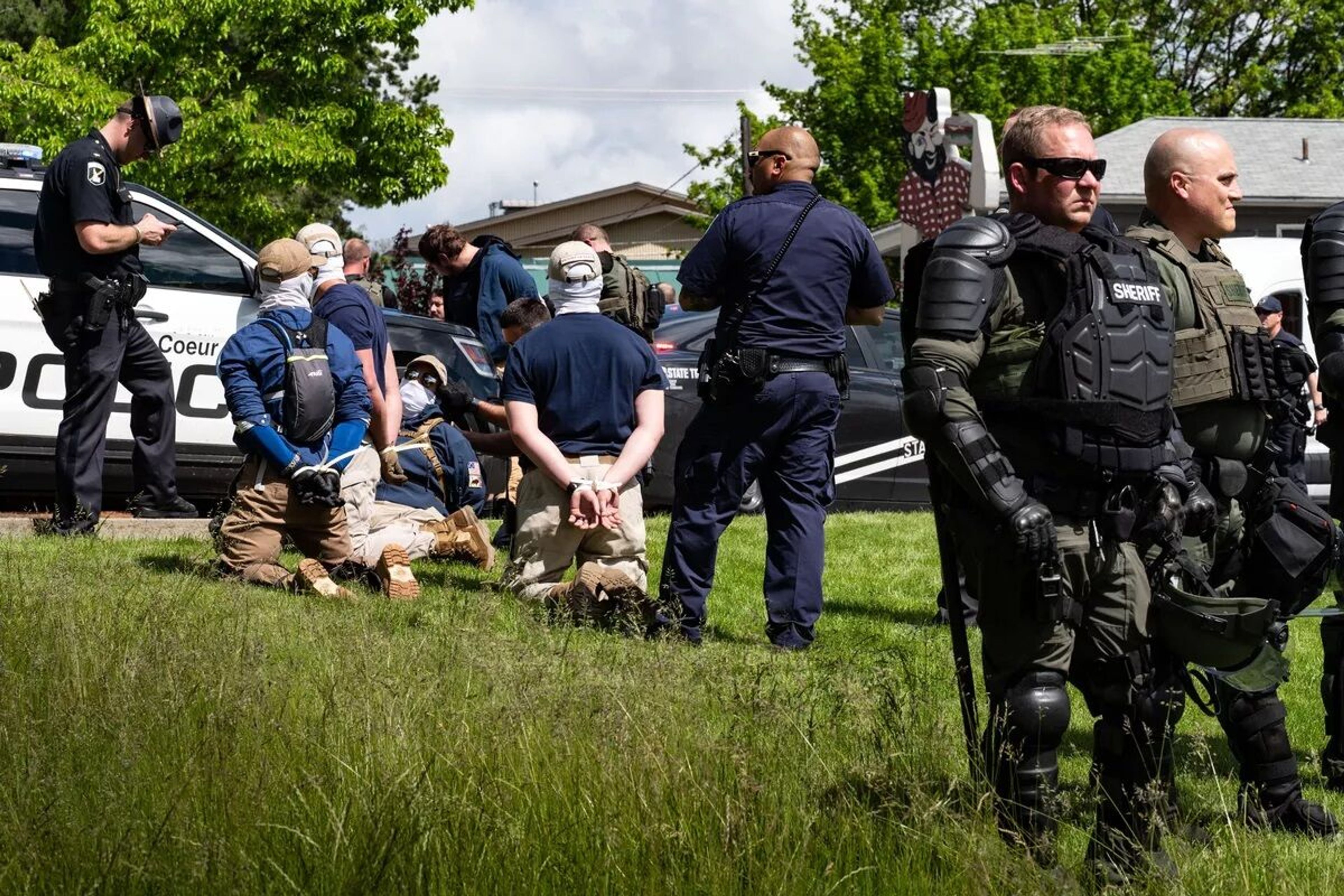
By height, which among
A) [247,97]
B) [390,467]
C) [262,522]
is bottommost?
[262,522]

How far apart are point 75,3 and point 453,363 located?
90.0 ft

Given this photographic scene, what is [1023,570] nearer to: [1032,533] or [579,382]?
[1032,533]

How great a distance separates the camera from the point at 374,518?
9078 millimetres

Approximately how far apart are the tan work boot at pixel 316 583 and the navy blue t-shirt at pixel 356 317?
1505 millimetres

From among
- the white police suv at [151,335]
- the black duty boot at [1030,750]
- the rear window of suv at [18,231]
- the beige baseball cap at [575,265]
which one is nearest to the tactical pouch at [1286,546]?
the black duty boot at [1030,750]

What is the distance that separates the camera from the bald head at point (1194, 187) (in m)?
5.21

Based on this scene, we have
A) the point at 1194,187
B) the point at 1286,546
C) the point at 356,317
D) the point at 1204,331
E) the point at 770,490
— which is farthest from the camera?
the point at 356,317

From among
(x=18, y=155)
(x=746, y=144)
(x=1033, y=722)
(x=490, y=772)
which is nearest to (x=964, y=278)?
(x=1033, y=722)

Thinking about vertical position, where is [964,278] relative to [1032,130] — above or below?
below

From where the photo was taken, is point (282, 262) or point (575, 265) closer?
point (575, 265)

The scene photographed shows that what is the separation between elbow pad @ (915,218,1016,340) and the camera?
4.12 meters

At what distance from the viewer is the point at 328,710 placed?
15.6ft

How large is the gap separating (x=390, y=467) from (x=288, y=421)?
5.18 feet

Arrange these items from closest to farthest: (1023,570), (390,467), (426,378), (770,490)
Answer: (1023,570) → (770,490) → (390,467) → (426,378)
